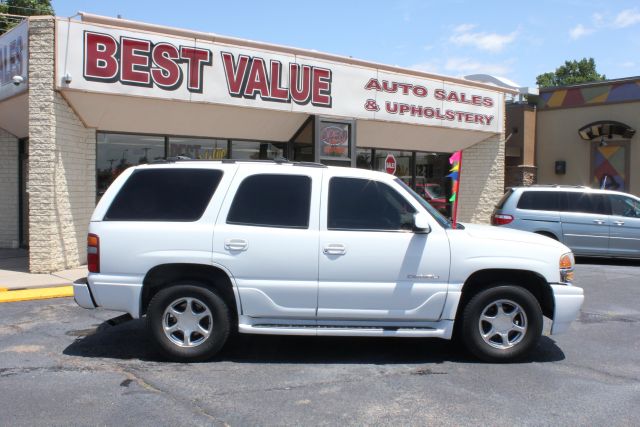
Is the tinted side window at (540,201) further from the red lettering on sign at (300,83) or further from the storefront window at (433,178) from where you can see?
the red lettering on sign at (300,83)

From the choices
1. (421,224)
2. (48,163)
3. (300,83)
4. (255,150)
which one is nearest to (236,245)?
(421,224)

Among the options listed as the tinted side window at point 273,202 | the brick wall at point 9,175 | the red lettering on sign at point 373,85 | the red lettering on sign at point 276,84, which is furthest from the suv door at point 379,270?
the brick wall at point 9,175

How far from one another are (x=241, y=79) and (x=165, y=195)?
7.16 meters

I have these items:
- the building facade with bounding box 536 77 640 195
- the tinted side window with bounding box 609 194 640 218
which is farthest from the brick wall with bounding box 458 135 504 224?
the building facade with bounding box 536 77 640 195

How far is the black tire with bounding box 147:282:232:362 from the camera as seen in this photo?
229 inches

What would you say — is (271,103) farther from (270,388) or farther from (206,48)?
(270,388)

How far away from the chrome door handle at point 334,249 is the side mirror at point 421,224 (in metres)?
0.70

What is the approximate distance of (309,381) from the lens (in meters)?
5.39

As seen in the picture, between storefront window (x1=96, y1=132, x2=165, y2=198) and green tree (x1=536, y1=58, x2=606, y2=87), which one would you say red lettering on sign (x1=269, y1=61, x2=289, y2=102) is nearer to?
storefront window (x1=96, y1=132, x2=165, y2=198)

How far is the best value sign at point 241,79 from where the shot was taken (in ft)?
36.6

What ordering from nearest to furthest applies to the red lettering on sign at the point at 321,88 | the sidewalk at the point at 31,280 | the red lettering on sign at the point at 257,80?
1. the sidewalk at the point at 31,280
2. the red lettering on sign at the point at 257,80
3. the red lettering on sign at the point at 321,88

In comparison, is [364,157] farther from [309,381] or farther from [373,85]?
[309,381]

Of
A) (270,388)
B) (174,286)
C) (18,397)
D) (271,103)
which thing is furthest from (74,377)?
(271,103)

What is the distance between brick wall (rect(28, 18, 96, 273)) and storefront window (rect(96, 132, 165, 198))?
4.03 feet
